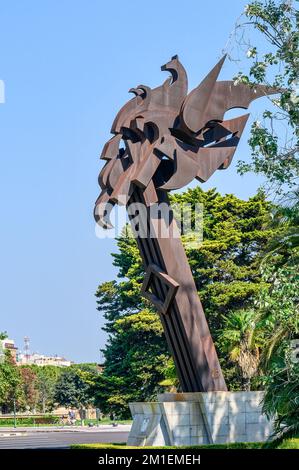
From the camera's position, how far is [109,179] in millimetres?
19203

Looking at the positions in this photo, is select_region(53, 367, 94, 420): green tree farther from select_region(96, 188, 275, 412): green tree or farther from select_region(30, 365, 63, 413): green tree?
select_region(96, 188, 275, 412): green tree

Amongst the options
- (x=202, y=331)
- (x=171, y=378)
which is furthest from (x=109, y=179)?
(x=171, y=378)

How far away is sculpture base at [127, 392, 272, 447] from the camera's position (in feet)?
61.6

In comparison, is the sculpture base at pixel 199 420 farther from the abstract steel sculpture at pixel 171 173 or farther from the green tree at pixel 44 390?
the green tree at pixel 44 390

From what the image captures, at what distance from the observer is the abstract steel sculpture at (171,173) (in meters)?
19.1

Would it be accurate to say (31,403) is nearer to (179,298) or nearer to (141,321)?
(141,321)

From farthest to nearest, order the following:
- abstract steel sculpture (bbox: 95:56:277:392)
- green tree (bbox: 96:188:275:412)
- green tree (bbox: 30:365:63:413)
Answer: green tree (bbox: 30:365:63:413) → green tree (bbox: 96:188:275:412) → abstract steel sculpture (bbox: 95:56:277:392)

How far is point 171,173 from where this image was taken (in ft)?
65.5

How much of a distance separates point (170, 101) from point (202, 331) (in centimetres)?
502

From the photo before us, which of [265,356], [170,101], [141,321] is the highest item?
[170,101]

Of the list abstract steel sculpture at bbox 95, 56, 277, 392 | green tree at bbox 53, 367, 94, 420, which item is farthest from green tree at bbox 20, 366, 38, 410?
abstract steel sculpture at bbox 95, 56, 277, 392

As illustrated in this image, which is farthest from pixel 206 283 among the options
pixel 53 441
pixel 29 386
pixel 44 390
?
pixel 44 390

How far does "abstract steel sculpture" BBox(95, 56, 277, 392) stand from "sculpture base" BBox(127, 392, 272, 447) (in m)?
0.35
